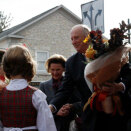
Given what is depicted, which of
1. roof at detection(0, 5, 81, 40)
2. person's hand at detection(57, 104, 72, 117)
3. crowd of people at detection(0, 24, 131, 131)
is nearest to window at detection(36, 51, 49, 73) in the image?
roof at detection(0, 5, 81, 40)

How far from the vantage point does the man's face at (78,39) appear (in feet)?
14.0

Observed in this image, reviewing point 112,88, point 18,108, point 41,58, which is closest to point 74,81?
point 18,108

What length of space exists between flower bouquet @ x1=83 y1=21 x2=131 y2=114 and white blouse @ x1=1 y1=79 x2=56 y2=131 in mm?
577

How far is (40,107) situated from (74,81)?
89 cm

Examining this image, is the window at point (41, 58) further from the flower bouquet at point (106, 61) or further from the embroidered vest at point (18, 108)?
the flower bouquet at point (106, 61)

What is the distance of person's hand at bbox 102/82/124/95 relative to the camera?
3.13 m

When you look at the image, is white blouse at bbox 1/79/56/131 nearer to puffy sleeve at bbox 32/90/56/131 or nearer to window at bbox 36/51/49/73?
puffy sleeve at bbox 32/90/56/131

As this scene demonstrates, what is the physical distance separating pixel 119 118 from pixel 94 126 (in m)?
0.29

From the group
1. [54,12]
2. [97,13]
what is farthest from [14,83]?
[54,12]

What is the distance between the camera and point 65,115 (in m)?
4.54

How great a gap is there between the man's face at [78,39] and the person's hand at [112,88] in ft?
3.96

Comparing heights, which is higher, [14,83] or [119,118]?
[14,83]

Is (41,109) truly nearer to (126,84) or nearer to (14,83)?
(14,83)

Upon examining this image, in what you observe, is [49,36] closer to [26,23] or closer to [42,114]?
[26,23]
